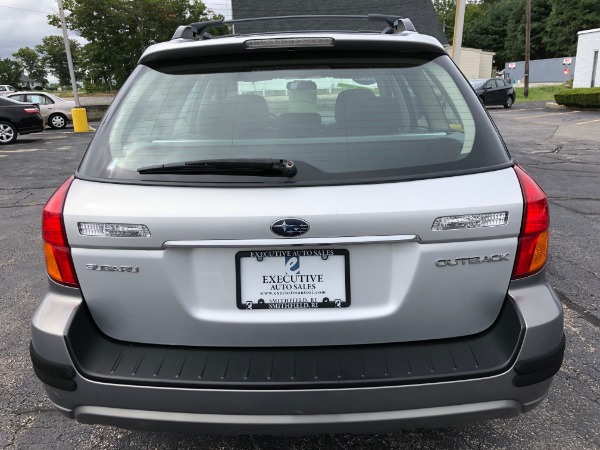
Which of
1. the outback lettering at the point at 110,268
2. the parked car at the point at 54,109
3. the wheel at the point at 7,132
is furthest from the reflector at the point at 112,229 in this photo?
the parked car at the point at 54,109

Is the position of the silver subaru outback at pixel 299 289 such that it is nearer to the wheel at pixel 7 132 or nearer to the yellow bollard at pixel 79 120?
the wheel at pixel 7 132

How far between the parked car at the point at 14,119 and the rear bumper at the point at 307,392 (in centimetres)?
1498

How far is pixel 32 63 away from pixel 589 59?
106939mm

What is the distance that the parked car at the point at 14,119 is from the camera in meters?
14.2

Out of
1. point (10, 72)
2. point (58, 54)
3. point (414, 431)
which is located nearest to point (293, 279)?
point (414, 431)

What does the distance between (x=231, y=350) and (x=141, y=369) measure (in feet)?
1.02

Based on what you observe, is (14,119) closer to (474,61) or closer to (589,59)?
(589,59)

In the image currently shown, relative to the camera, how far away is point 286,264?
1691mm

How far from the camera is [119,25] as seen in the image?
43625 mm

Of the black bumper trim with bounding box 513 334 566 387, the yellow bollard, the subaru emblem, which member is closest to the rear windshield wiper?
the subaru emblem

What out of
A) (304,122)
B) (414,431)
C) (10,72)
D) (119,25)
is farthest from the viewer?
(10,72)

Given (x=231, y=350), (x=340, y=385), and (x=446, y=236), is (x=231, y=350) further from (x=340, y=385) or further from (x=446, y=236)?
(x=446, y=236)

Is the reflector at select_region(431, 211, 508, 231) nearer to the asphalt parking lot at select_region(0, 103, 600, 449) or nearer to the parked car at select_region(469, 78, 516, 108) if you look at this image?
the asphalt parking lot at select_region(0, 103, 600, 449)

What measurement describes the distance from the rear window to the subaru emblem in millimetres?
160
